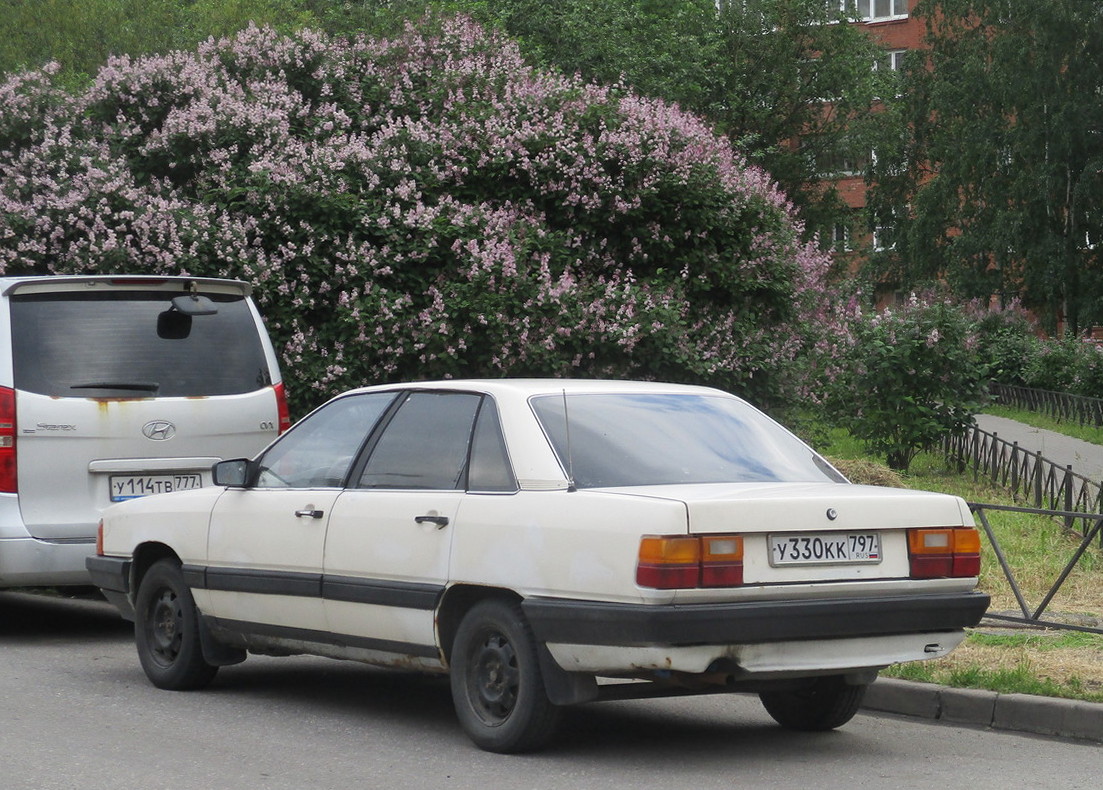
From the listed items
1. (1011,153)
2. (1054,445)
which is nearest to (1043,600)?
(1054,445)

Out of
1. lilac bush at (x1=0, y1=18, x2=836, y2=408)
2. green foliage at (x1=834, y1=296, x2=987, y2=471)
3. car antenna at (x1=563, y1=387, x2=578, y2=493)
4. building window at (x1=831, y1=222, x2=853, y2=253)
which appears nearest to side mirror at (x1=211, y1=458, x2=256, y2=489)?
car antenna at (x1=563, y1=387, x2=578, y2=493)

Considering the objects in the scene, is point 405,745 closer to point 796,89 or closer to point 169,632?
point 169,632

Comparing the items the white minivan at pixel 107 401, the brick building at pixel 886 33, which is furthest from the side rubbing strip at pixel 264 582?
the brick building at pixel 886 33

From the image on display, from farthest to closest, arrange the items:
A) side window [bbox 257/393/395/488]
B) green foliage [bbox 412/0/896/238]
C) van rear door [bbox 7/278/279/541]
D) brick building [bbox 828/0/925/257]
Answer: brick building [bbox 828/0/925/257], green foliage [bbox 412/0/896/238], van rear door [bbox 7/278/279/541], side window [bbox 257/393/395/488]

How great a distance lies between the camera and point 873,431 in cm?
2194

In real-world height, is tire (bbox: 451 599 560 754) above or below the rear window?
below

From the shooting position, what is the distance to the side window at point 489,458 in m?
6.55

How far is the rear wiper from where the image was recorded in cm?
960

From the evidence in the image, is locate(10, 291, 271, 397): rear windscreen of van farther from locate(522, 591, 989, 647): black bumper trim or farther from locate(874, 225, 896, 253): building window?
locate(874, 225, 896, 253): building window

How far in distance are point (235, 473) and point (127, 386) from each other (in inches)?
85.8

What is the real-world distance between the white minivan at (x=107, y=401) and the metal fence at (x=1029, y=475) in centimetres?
497

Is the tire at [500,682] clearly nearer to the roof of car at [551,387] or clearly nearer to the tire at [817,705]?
the roof of car at [551,387]

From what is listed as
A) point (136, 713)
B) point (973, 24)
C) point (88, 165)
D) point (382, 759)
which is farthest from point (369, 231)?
point (973, 24)

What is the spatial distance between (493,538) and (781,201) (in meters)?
11.0
